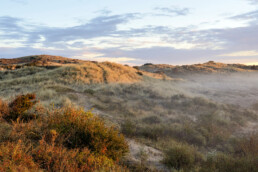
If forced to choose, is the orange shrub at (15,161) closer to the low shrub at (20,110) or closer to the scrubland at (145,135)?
the scrubland at (145,135)

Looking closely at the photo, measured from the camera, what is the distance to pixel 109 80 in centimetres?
2498

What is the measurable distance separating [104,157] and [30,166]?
1.51 meters

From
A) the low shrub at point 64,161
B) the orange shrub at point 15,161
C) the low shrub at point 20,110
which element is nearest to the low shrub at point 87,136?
the low shrub at point 64,161

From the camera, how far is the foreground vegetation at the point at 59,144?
3.75 metres

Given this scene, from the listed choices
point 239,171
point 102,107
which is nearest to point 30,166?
point 239,171

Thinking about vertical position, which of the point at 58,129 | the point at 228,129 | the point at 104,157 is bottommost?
the point at 228,129

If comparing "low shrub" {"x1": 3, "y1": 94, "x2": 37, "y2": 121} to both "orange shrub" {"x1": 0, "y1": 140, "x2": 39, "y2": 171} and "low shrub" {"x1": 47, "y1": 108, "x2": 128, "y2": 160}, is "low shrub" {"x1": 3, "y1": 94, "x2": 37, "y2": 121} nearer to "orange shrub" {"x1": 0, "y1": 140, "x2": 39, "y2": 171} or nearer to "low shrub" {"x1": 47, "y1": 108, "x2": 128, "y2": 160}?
"low shrub" {"x1": 47, "y1": 108, "x2": 128, "y2": 160}

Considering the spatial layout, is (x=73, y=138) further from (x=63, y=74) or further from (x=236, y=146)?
(x=63, y=74)

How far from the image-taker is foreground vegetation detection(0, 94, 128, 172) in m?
3.75

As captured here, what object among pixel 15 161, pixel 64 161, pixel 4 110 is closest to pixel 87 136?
pixel 64 161

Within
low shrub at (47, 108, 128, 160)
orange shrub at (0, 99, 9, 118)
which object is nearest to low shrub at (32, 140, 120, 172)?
low shrub at (47, 108, 128, 160)

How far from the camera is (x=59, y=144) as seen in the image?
15.4ft

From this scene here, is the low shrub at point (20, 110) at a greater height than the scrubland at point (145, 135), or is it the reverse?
the low shrub at point (20, 110)

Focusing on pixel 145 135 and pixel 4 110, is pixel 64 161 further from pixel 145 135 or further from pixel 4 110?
pixel 145 135
